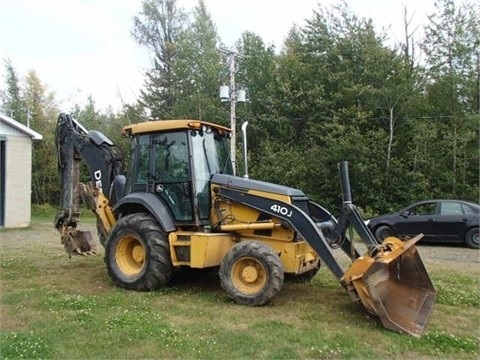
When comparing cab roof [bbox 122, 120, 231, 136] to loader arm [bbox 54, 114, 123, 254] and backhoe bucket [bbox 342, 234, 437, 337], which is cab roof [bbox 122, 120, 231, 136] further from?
backhoe bucket [bbox 342, 234, 437, 337]

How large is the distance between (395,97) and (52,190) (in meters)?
19.7

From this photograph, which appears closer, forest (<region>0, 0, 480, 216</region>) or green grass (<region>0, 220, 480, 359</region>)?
green grass (<region>0, 220, 480, 359</region>)

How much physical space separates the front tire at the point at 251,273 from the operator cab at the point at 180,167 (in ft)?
3.02

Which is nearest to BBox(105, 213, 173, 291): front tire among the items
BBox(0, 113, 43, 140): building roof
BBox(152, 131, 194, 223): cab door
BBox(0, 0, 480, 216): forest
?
BBox(152, 131, 194, 223): cab door

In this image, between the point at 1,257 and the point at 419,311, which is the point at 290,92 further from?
the point at 419,311

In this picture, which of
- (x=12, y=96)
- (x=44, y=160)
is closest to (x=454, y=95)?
(x=44, y=160)

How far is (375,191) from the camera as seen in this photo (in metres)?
20.9

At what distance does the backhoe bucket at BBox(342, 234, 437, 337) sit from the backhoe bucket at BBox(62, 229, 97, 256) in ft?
15.3

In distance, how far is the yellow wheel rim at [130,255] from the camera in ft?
24.2

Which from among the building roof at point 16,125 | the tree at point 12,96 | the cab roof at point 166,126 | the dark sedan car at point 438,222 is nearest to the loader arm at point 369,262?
the cab roof at point 166,126

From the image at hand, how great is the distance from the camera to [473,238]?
13148mm

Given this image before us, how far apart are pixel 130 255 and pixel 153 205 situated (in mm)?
947

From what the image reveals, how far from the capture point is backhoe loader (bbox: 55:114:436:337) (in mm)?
6094

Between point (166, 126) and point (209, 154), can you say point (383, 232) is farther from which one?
point (166, 126)
